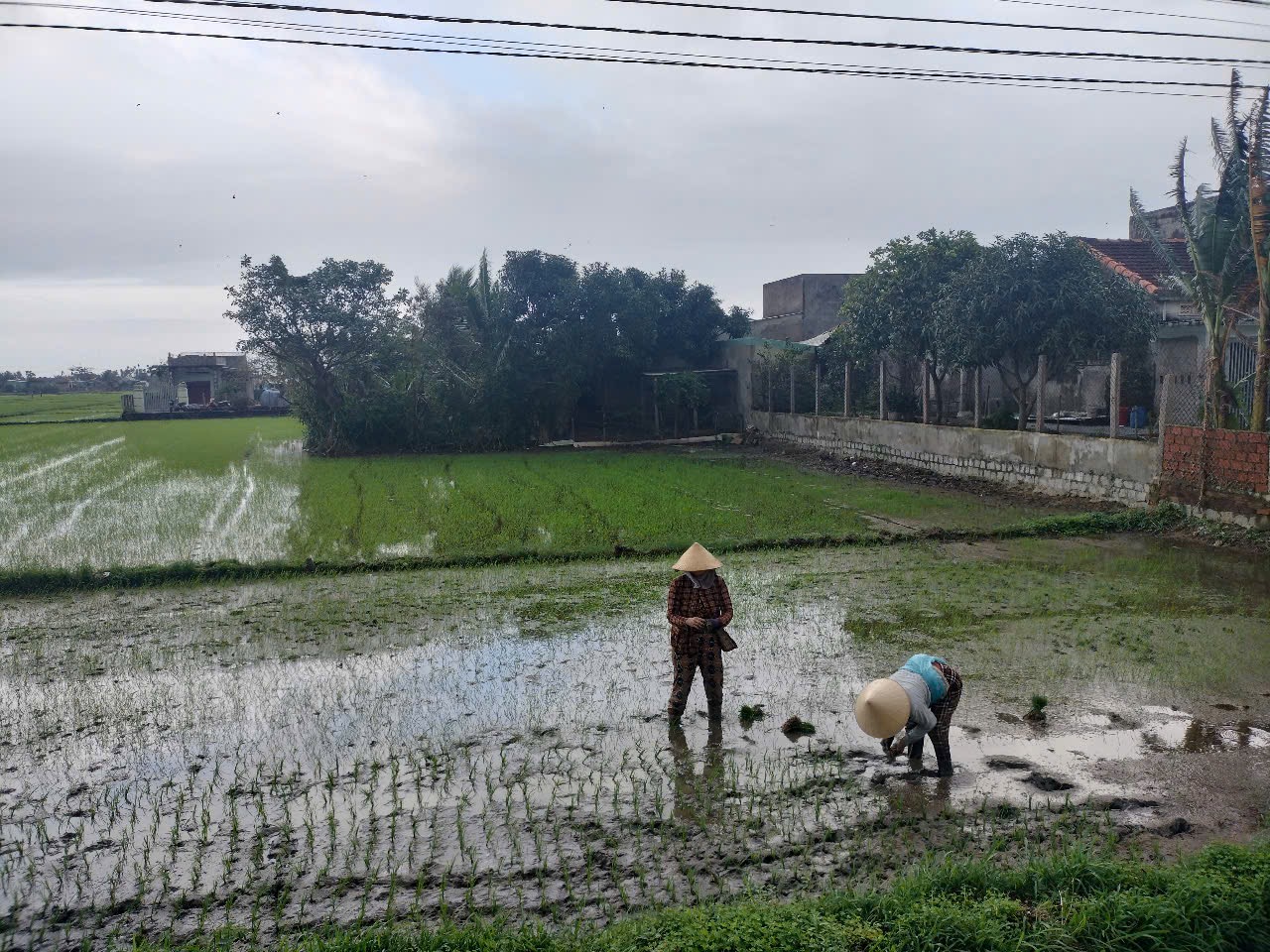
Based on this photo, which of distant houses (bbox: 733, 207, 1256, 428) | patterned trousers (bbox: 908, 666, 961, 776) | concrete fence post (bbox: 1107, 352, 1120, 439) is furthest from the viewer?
distant houses (bbox: 733, 207, 1256, 428)

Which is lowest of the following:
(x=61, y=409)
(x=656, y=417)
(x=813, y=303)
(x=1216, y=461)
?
(x=1216, y=461)

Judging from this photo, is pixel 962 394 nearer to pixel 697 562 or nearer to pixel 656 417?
pixel 656 417

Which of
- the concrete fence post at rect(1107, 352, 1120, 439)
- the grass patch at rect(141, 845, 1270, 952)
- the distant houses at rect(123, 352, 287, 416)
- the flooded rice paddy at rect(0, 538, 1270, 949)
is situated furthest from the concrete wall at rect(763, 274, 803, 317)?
the grass patch at rect(141, 845, 1270, 952)

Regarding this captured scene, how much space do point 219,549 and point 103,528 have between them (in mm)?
3075

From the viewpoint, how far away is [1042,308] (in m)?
17.6

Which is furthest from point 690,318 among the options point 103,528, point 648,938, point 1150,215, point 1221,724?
point 648,938

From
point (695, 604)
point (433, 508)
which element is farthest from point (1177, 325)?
point (695, 604)

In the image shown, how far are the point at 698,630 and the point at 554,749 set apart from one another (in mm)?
1145

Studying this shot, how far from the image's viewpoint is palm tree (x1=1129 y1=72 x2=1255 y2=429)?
532 inches

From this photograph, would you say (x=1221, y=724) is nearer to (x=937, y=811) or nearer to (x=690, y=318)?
(x=937, y=811)

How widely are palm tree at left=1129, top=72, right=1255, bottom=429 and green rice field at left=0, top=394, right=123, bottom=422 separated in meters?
46.4

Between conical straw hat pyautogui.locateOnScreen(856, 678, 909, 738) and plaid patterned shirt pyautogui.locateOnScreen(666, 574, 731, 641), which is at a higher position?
plaid patterned shirt pyautogui.locateOnScreen(666, 574, 731, 641)

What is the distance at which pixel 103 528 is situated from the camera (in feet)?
49.7

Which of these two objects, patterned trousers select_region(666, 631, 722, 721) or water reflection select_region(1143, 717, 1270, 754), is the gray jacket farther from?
water reflection select_region(1143, 717, 1270, 754)
